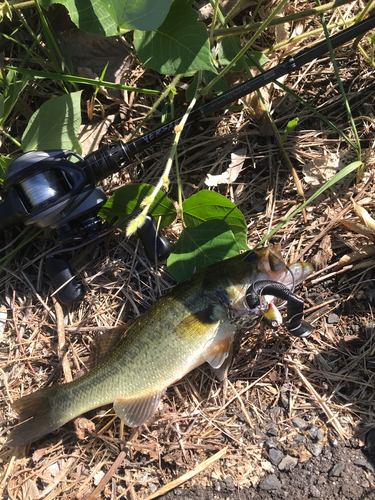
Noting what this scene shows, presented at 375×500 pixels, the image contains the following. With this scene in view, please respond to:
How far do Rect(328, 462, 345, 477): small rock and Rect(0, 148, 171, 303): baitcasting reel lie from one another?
1.78 m

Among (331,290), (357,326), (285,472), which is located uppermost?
(331,290)

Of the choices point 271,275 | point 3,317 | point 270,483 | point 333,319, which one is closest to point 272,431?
point 270,483

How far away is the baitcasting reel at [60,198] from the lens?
250cm

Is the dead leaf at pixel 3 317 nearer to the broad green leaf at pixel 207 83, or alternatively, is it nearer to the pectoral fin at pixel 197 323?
the pectoral fin at pixel 197 323

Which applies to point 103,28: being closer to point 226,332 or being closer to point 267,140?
point 267,140

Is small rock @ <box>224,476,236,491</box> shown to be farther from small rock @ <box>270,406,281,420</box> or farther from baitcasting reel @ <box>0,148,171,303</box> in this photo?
baitcasting reel @ <box>0,148,171,303</box>

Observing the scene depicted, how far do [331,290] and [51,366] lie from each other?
2.18 metres

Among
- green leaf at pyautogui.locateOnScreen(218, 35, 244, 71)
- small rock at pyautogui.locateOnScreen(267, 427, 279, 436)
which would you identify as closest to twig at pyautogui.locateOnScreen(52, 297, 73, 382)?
small rock at pyautogui.locateOnScreen(267, 427, 279, 436)

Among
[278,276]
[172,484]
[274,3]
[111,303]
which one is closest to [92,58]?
[274,3]

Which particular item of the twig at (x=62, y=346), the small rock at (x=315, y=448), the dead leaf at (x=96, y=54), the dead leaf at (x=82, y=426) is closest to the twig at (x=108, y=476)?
the dead leaf at (x=82, y=426)

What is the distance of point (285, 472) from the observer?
251 cm

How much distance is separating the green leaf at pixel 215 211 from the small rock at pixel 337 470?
151cm

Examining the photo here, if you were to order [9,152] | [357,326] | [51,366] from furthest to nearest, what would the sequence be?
[9,152]
[51,366]
[357,326]

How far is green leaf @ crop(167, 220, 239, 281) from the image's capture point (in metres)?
2.58
